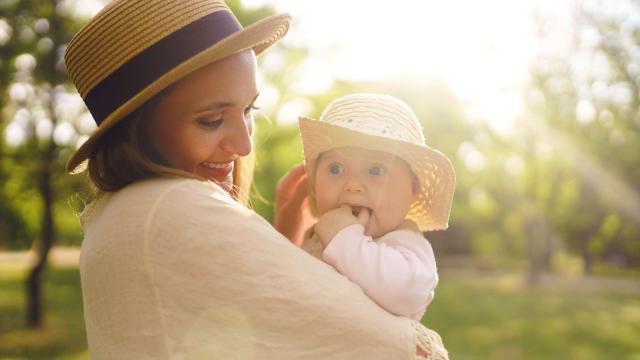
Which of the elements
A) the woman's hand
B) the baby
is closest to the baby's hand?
the baby

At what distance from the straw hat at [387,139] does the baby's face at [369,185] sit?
39 mm

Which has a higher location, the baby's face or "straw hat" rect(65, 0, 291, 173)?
the baby's face

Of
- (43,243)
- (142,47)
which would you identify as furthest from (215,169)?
(43,243)

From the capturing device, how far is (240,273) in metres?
1.72

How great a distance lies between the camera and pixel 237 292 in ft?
5.64

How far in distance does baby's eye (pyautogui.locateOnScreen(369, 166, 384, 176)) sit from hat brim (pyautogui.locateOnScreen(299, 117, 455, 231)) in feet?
0.19

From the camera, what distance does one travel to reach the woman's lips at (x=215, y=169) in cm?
216

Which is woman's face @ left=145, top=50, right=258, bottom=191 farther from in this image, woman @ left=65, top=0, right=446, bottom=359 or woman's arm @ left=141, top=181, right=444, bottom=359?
woman's arm @ left=141, top=181, right=444, bottom=359

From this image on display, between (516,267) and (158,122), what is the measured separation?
43177 millimetres

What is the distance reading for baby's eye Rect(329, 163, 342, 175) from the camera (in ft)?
7.95

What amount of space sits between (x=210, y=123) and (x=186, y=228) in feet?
1.43

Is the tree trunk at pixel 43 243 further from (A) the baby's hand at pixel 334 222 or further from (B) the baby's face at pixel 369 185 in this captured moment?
(A) the baby's hand at pixel 334 222

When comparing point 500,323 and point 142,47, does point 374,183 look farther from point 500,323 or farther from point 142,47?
point 500,323

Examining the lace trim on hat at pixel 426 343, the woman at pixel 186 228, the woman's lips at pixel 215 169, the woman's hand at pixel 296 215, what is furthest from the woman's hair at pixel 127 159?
the woman's hand at pixel 296 215
